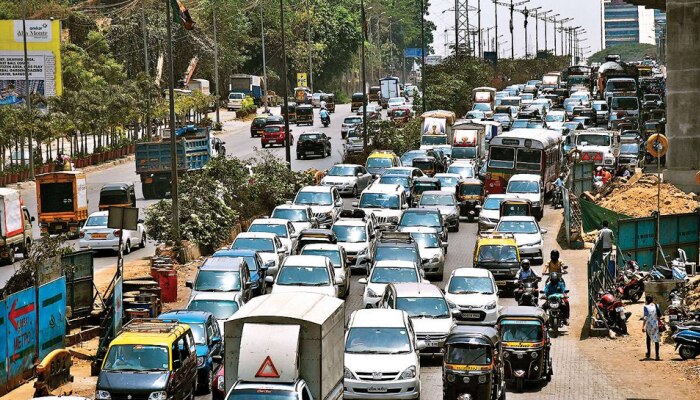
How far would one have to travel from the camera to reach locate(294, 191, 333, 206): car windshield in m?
47.7

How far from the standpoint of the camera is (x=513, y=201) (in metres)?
47.7

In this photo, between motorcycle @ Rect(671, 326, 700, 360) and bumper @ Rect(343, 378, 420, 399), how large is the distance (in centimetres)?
835

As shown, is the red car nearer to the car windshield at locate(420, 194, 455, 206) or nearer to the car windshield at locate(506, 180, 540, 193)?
the car windshield at locate(506, 180, 540, 193)

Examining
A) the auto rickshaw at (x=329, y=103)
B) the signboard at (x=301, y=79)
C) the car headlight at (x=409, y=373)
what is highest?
the signboard at (x=301, y=79)

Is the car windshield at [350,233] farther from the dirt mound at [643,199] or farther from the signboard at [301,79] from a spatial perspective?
the signboard at [301,79]

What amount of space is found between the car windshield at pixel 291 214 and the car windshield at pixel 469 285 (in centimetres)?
Answer: 1179

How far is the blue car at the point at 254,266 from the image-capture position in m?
34.2

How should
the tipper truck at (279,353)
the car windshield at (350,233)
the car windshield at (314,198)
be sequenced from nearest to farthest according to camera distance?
the tipper truck at (279,353)
the car windshield at (350,233)
the car windshield at (314,198)

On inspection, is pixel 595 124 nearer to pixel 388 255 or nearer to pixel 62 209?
pixel 62 209

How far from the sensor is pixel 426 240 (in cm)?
4025

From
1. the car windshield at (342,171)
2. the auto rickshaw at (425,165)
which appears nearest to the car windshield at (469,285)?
the car windshield at (342,171)

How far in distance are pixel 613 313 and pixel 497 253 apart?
5541mm

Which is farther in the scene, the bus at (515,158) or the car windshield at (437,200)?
the bus at (515,158)

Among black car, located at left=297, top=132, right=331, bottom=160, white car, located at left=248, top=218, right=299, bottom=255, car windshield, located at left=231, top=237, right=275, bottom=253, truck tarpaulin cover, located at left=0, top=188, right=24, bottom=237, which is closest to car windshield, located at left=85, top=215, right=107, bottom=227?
truck tarpaulin cover, located at left=0, top=188, right=24, bottom=237
